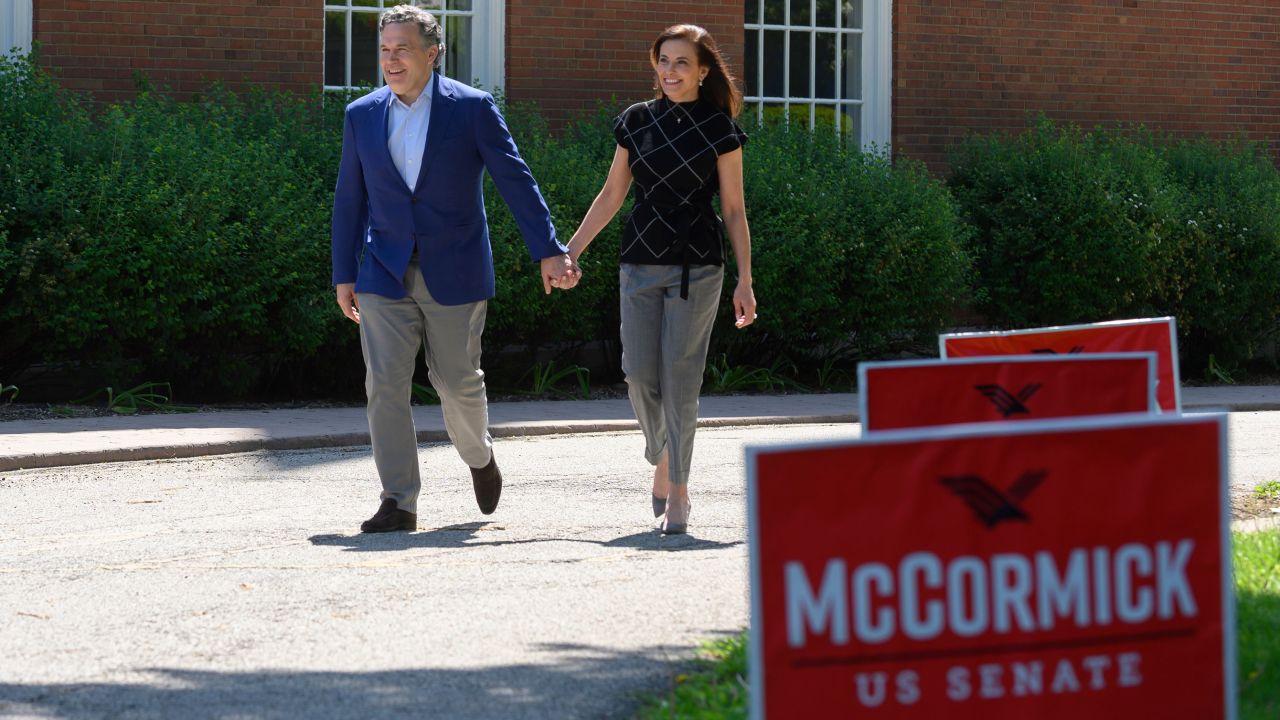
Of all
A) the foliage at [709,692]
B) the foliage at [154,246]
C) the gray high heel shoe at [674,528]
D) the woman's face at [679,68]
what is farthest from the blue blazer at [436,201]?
the foliage at [154,246]

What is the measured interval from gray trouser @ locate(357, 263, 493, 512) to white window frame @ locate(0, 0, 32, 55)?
793 cm

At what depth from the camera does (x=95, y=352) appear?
1146cm

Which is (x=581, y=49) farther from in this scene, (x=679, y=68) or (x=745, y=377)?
(x=679, y=68)

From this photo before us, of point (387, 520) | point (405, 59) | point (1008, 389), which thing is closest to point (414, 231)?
point (405, 59)

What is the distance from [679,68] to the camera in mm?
6660

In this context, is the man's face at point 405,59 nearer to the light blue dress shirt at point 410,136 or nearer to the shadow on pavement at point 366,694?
the light blue dress shirt at point 410,136

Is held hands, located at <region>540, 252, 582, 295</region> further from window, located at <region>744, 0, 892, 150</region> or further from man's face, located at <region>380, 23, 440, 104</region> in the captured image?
window, located at <region>744, 0, 892, 150</region>

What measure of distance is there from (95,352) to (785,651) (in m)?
9.51

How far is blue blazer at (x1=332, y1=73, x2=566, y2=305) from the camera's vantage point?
6.72 metres

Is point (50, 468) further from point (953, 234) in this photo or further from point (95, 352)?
point (953, 234)

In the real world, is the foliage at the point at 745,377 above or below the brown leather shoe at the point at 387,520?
above

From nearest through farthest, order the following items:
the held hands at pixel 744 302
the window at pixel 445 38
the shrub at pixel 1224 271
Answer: the held hands at pixel 744 302
the window at pixel 445 38
the shrub at pixel 1224 271

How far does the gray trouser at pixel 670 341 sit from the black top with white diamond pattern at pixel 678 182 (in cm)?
7

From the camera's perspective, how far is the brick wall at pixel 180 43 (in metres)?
13.7
